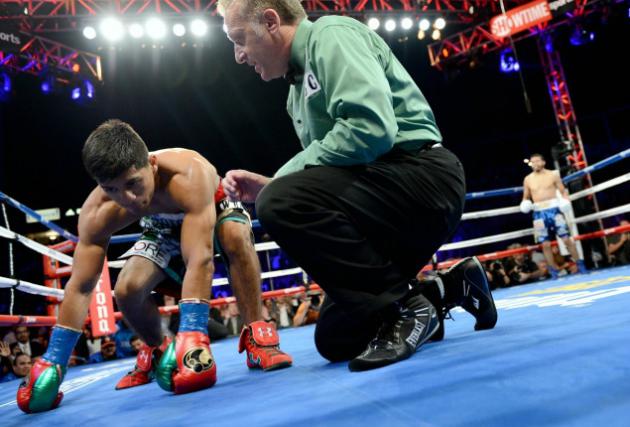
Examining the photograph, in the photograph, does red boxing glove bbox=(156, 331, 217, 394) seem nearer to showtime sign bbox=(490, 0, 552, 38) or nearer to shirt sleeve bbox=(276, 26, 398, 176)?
shirt sleeve bbox=(276, 26, 398, 176)

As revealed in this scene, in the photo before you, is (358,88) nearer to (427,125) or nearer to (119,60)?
(427,125)

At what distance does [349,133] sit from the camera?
44.0 inches

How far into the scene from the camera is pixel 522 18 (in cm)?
736

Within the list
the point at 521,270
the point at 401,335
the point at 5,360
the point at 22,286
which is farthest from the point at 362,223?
the point at 521,270

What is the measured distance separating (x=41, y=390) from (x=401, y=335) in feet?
2.87

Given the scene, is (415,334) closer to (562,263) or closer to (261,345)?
(261,345)

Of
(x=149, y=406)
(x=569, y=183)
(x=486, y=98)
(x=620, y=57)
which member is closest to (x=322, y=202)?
(x=149, y=406)

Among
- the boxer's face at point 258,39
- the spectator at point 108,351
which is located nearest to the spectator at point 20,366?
the spectator at point 108,351

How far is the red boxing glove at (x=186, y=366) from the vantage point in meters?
1.23

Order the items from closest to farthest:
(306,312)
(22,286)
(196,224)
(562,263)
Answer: (196,224), (22,286), (306,312), (562,263)

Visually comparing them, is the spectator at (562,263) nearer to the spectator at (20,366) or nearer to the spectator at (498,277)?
the spectator at (498,277)

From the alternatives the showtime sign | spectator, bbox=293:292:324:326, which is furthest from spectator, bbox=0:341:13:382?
the showtime sign

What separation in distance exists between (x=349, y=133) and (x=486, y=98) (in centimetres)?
1389

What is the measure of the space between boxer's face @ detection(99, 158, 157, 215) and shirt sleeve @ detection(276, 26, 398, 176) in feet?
1.54
